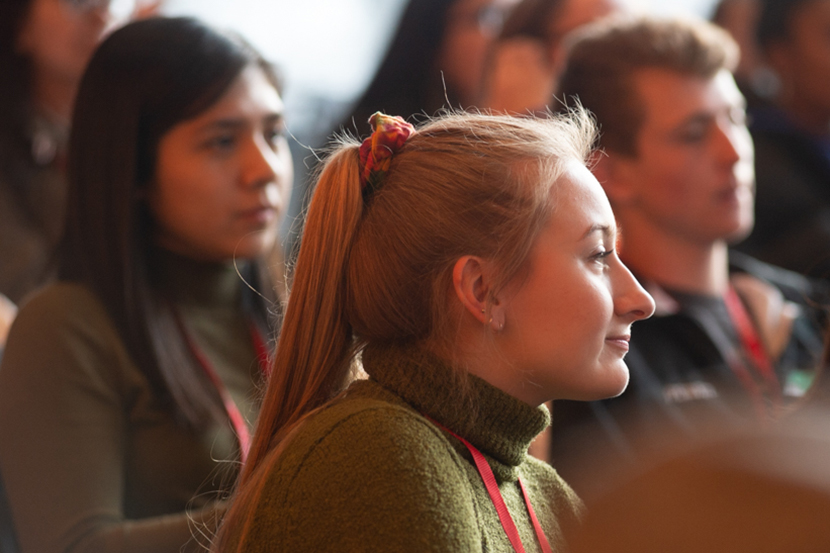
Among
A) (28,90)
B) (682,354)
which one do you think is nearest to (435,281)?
(682,354)

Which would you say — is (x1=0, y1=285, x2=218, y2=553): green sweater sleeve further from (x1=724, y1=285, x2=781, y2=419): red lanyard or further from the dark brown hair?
(x1=724, y1=285, x2=781, y2=419): red lanyard

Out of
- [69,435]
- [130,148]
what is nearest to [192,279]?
[130,148]

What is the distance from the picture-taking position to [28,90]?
224 centimetres

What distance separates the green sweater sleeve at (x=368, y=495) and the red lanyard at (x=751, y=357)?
3.31 feet

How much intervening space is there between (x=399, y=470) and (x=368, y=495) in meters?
0.04

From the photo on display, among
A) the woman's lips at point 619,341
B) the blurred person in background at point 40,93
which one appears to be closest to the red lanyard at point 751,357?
the woman's lips at point 619,341

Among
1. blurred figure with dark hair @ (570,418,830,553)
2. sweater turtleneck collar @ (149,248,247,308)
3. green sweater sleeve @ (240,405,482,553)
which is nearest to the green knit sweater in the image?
green sweater sleeve @ (240,405,482,553)

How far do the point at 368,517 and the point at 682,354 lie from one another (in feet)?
3.76

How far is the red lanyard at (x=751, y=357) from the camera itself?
1783 millimetres

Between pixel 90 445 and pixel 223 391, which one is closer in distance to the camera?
pixel 90 445

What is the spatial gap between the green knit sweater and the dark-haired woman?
44 cm

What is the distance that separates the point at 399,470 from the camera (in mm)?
879

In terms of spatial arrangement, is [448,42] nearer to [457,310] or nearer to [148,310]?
[148,310]

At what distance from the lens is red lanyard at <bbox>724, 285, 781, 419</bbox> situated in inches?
70.2
